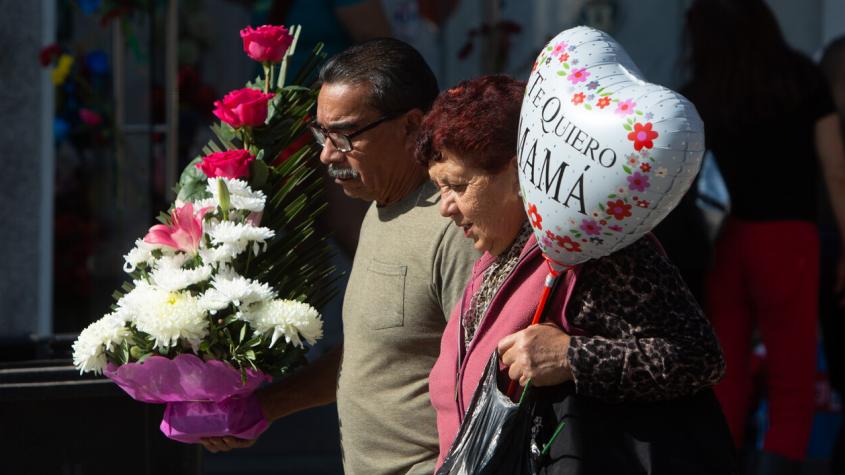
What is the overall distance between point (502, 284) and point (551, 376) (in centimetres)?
23

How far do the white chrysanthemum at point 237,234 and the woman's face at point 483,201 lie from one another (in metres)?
0.43

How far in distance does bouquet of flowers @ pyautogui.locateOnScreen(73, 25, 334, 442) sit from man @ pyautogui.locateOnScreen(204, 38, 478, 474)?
0.11 m

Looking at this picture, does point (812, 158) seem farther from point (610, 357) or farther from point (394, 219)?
point (610, 357)

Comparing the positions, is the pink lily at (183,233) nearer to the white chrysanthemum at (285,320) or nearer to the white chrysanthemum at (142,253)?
the white chrysanthemum at (142,253)

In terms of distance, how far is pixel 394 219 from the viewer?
106 inches

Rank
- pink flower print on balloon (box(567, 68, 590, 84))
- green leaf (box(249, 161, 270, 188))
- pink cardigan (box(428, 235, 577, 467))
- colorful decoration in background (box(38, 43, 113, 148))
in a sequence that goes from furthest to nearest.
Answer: colorful decoration in background (box(38, 43, 113, 148)) → green leaf (box(249, 161, 270, 188)) → pink cardigan (box(428, 235, 577, 467)) → pink flower print on balloon (box(567, 68, 590, 84))

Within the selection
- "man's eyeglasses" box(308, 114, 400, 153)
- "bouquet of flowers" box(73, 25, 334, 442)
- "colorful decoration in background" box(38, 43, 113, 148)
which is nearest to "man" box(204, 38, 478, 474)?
"man's eyeglasses" box(308, 114, 400, 153)

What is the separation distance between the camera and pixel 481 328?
87.7 inches

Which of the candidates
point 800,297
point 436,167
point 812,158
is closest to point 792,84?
point 812,158

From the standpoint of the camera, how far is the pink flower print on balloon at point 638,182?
1977mm

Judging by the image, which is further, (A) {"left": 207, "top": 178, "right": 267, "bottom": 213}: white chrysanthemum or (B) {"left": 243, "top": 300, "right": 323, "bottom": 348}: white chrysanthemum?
(A) {"left": 207, "top": 178, "right": 267, "bottom": 213}: white chrysanthemum

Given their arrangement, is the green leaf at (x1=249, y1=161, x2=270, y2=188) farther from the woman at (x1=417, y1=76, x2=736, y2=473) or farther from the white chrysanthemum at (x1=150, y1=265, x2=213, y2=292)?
the woman at (x1=417, y1=76, x2=736, y2=473)

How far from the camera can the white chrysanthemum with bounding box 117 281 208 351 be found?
8.05 ft

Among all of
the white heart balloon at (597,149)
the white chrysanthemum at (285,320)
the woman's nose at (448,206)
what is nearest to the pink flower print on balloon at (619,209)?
the white heart balloon at (597,149)
